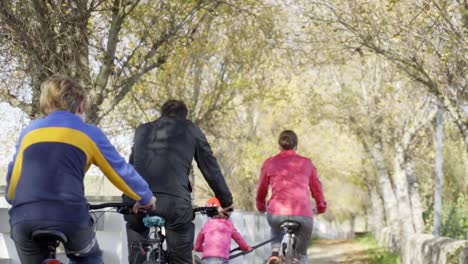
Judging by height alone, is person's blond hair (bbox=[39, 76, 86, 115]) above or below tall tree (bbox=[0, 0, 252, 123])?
below

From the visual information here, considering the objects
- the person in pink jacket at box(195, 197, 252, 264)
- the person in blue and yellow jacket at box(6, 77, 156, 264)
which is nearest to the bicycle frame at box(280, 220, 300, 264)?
the person in pink jacket at box(195, 197, 252, 264)

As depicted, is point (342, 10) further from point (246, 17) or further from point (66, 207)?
point (66, 207)

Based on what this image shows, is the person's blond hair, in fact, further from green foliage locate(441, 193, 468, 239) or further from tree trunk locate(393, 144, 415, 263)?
green foliage locate(441, 193, 468, 239)

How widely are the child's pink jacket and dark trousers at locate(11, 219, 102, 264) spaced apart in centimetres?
452

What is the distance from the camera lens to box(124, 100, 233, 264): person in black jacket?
6.46m

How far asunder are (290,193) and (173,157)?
2815 mm

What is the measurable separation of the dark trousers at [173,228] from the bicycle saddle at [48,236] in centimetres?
182

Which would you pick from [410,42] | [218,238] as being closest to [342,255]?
[410,42]

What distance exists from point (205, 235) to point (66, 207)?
4980 millimetres

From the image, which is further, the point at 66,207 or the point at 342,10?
the point at 342,10

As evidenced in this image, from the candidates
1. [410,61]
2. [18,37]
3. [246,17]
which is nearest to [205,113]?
[246,17]

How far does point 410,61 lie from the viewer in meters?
13.9

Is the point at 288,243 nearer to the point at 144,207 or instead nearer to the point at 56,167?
the point at 144,207

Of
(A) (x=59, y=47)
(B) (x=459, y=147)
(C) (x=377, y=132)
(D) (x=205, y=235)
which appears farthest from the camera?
(B) (x=459, y=147)
